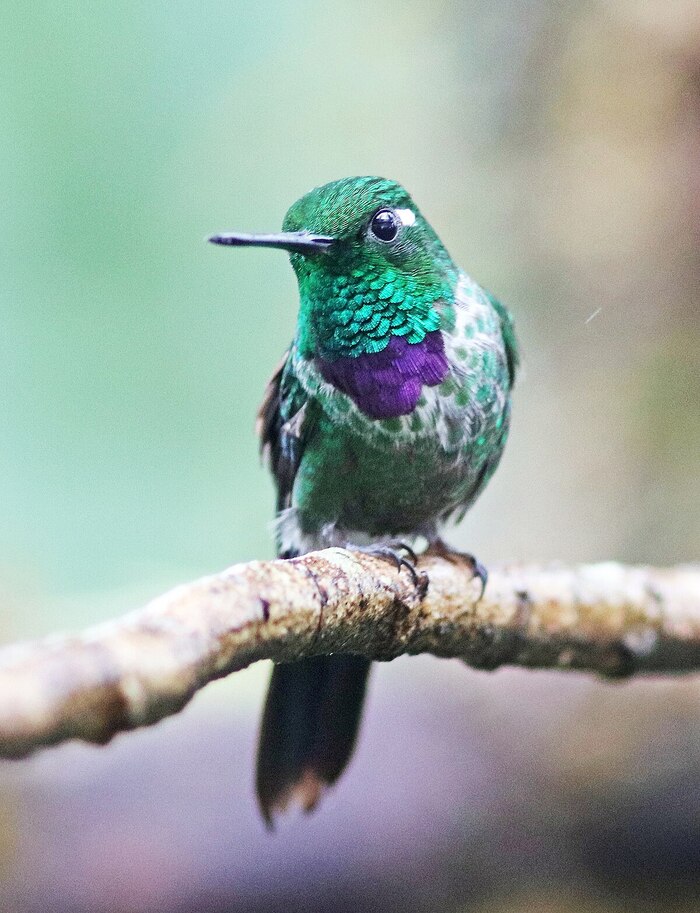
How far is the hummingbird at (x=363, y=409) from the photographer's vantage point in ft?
7.63

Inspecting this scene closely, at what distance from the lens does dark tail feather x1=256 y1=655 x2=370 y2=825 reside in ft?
8.82

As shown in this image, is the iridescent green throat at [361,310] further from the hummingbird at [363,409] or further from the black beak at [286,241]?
the black beak at [286,241]

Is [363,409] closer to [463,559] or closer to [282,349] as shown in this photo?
[463,559]

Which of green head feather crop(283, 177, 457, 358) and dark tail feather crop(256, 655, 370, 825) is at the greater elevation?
green head feather crop(283, 177, 457, 358)

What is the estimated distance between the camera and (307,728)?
8.96ft

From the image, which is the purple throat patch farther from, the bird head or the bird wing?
the bird wing

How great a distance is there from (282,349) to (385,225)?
1.74 metres

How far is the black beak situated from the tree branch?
0.60 m

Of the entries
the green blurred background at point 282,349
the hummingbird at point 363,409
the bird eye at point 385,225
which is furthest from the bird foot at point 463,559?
the green blurred background at point 282,349

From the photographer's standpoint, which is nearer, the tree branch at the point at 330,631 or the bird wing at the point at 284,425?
the tree branch at the point at 330,631

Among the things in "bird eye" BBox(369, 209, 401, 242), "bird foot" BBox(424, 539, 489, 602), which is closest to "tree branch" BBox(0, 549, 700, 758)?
"bird foot" BBox(424, 539, 489, 602)

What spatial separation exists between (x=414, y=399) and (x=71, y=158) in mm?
2352

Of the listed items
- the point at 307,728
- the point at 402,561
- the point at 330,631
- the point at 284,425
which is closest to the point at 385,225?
the point at 284,425

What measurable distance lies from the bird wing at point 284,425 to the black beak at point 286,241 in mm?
495
